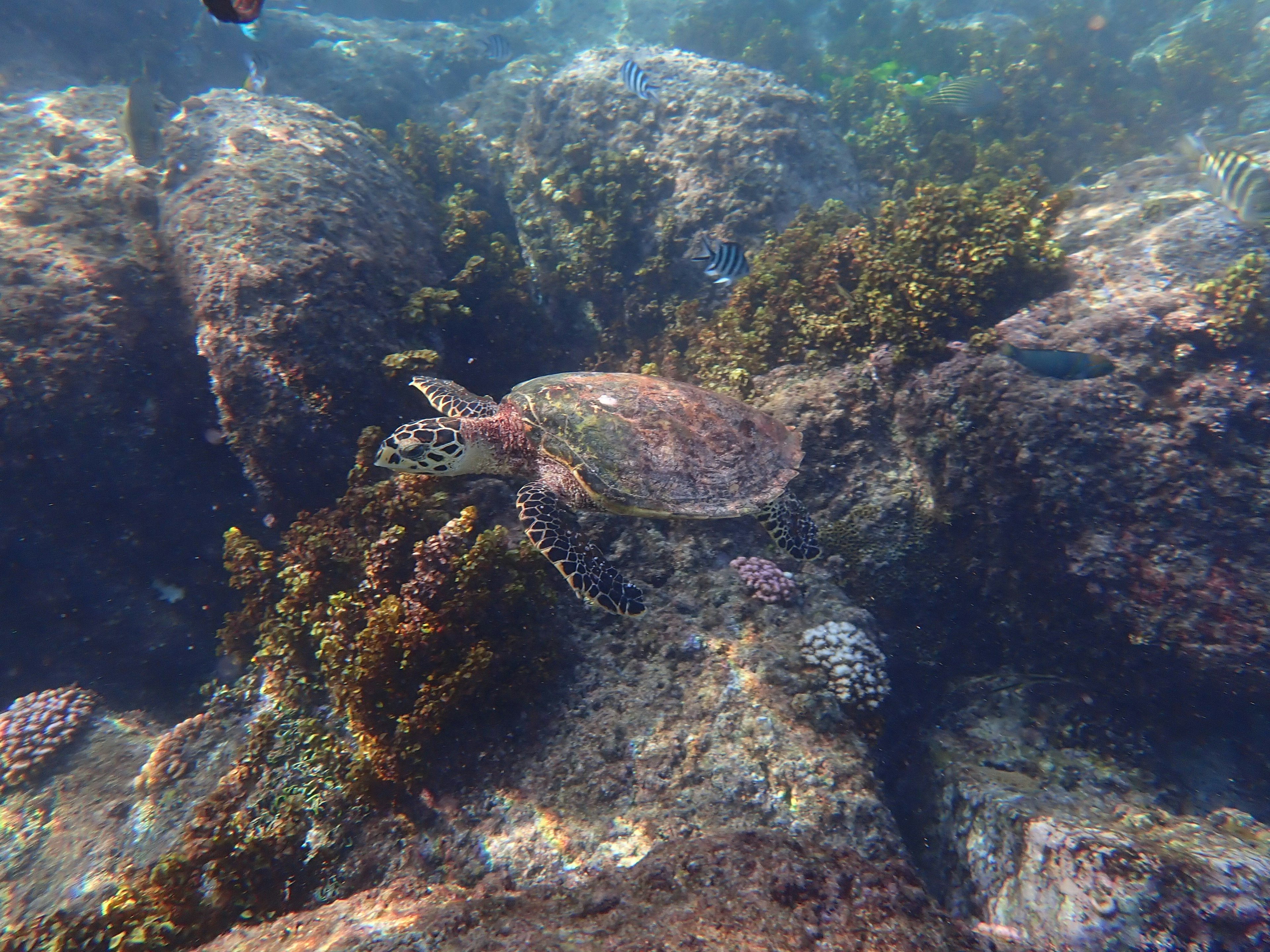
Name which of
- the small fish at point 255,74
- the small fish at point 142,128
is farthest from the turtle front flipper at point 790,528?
the small fish at point 255,74

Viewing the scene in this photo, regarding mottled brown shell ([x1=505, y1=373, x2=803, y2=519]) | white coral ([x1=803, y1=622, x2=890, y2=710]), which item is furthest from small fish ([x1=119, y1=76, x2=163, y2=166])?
white coral ([x1=803, y1=622, x2=890, y2=710])

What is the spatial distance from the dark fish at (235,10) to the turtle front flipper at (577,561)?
329 cm

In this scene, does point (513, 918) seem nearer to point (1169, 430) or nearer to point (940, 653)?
point (940, 653)

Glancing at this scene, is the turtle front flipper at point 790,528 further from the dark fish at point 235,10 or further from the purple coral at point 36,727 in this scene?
the purple coral at point 36,727

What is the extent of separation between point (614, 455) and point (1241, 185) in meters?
7.90

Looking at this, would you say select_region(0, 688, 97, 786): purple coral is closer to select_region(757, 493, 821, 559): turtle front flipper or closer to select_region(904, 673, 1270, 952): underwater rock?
select_region(757, 493, 821, 559): turtle front flipper

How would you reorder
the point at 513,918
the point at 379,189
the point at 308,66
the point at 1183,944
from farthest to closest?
1. the point at 308,66
2. the point at 379,189
3. the point at 1183,944
4. the point at 513,918

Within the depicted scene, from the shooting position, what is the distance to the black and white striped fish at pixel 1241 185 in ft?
18.6

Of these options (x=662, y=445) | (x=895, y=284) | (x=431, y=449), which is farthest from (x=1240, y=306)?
(x=431, y=449)

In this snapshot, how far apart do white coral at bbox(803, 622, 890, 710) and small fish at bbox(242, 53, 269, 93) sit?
16.2 metres

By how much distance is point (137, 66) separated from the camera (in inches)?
564

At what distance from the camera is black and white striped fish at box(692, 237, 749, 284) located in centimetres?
625

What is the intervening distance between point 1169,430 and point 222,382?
29.8 ft

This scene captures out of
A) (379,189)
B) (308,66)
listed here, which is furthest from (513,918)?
(308,66)
